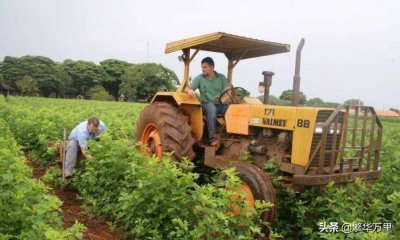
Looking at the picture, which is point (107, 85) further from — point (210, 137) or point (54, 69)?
point (210, 137)

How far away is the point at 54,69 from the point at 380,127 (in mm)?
70729

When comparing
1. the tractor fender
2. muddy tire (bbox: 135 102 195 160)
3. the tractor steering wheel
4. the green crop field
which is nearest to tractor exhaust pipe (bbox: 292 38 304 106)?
the green crop field

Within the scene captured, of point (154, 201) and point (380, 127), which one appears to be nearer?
point (154, 201)

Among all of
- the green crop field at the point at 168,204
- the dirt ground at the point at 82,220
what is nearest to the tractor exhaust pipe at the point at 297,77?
the green crop field at the point at 168,204

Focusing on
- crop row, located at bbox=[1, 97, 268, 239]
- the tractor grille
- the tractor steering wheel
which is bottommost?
crop row, located at bbox=[1, 97, 268, 239]

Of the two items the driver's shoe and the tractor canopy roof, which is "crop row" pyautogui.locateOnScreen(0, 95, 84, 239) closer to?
the driver's shoe

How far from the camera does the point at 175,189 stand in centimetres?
400

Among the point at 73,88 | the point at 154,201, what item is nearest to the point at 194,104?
the point at 154,201

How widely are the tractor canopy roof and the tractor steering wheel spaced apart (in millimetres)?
605

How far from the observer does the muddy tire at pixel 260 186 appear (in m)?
4.43

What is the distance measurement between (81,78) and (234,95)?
6623 cm

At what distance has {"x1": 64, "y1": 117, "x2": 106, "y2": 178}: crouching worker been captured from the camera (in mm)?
6203

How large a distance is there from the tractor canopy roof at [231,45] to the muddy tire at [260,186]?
6.40 feet

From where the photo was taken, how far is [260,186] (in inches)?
176
